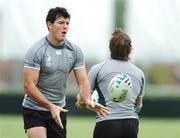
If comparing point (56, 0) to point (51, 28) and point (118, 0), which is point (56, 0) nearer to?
point (118, 0)

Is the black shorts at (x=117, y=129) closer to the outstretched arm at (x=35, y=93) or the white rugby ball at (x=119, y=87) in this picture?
the white rugby ball at (x=119, y=87)

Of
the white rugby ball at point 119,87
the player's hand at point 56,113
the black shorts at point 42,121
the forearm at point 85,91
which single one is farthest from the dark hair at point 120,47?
the black shorts at point 42,121

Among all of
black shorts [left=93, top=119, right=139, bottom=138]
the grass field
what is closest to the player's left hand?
black shorts [left=93, top=119, right=139, bottom=138]

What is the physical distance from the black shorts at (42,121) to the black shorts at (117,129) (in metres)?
0.78

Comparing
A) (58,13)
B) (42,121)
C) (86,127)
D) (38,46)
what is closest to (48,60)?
(38,46)

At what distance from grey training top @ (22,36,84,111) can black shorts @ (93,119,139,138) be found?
80 cm

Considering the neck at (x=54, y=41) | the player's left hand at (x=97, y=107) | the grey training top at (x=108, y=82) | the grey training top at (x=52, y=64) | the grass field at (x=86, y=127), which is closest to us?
the player's left hand at (x=97, y=107)

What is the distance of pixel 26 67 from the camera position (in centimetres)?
1116

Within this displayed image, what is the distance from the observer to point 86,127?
24.0 meters

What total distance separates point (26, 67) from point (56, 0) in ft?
89.6

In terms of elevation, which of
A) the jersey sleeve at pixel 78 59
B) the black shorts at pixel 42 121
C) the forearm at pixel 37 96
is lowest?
the black shorts at pixel 42 121

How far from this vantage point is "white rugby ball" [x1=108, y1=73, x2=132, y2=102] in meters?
10.9

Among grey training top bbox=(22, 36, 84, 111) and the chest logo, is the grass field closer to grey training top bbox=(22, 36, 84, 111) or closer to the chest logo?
grey training top bbox=(22, 36, 84, 111)

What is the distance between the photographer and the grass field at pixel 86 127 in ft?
68.4
